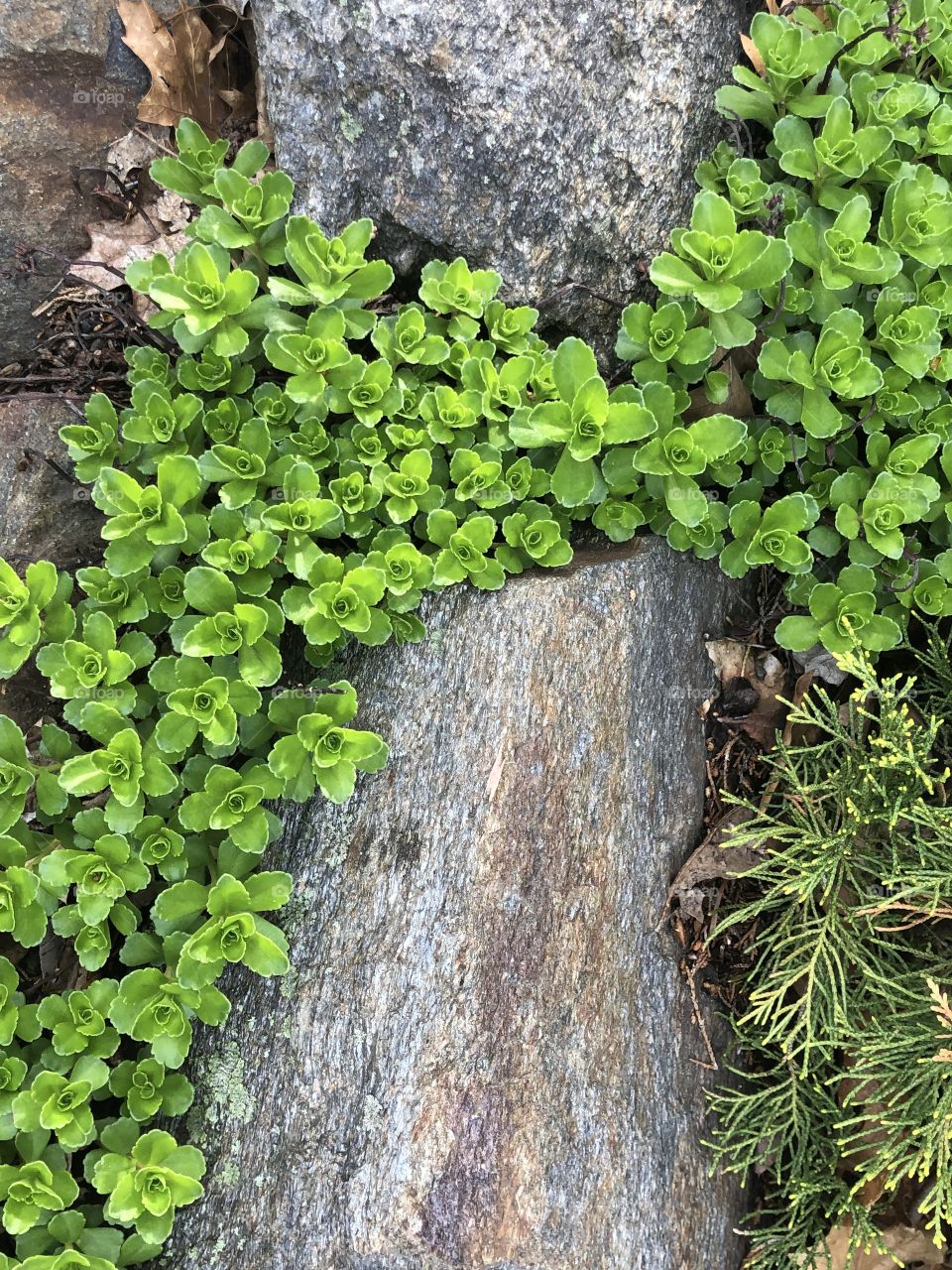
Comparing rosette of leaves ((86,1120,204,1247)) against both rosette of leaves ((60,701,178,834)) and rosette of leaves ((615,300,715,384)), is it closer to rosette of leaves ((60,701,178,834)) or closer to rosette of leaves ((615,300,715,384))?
rosette of leaves ((60,701,178,834))

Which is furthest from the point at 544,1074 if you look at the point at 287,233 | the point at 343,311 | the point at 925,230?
the point at 925,230

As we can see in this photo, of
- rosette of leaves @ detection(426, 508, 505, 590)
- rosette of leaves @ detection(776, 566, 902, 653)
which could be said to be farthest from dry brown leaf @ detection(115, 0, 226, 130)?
rosette of leaves @ detection(776, 566, 902, 653)

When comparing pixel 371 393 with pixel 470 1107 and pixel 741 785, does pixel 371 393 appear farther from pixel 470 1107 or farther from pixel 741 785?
pixel 470 1107

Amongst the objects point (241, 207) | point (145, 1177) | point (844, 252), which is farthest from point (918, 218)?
point (145, 1177)

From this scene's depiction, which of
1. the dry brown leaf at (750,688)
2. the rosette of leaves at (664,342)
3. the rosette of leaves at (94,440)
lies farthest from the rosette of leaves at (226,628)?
the dry brown leaf at (750,688)

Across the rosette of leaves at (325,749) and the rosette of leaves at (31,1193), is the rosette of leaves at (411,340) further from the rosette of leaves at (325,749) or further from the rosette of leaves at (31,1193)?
the rosette of leaves at (31,1193)
